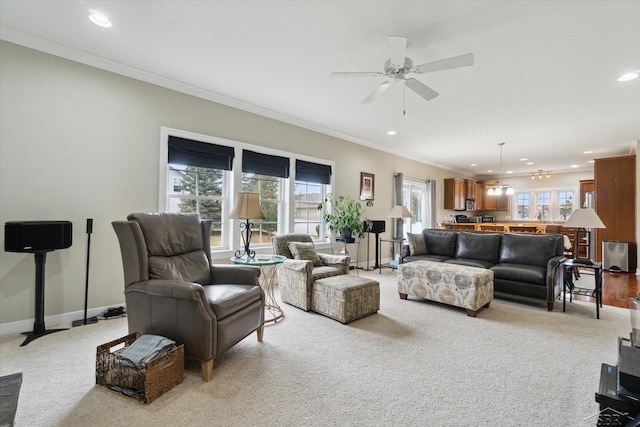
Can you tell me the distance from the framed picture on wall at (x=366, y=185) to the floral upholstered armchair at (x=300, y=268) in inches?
92.4

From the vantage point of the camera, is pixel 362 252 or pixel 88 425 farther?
pixel 362 252

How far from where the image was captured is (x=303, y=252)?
3707 mm

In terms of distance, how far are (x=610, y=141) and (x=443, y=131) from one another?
357 centimetres

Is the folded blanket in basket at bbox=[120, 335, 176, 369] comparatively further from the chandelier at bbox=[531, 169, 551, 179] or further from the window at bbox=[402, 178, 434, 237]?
the chandelier at bbox=[531, 169, 551, 179]

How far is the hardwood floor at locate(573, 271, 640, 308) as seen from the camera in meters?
3.93

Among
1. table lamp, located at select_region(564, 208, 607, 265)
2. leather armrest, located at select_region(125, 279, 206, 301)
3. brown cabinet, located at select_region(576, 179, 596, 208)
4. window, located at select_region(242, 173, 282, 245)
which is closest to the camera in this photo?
leather armrest, located at select_region(125, 279, 206, 301)

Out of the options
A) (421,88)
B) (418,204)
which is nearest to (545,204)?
(418,204)

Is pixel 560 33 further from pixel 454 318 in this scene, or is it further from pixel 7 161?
pixel 7 161

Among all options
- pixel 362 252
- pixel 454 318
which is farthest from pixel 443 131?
pixel 454 318

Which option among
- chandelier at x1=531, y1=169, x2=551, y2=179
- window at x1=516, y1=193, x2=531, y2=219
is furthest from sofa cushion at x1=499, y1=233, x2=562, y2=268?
window at x1=516, y1=193, x2=531, y2=219

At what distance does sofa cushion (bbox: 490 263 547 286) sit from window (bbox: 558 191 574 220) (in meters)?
7.12

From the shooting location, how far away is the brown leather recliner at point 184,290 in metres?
1.94

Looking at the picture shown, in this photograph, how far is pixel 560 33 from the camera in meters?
2.40

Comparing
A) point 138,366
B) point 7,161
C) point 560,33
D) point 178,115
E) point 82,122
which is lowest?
point 138,366
